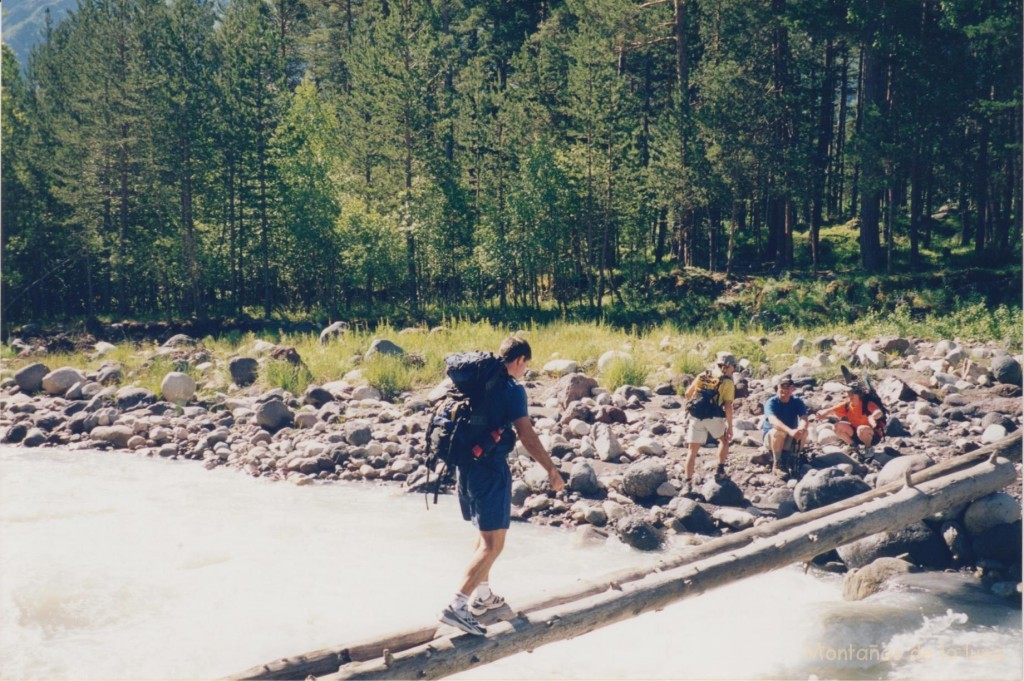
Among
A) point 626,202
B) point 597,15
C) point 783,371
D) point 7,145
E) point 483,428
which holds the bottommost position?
point 783,371

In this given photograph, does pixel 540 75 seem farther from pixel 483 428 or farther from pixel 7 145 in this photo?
pixel 483 428

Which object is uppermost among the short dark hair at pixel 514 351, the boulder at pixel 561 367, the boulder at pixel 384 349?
the short dark hair at pixel 514 351

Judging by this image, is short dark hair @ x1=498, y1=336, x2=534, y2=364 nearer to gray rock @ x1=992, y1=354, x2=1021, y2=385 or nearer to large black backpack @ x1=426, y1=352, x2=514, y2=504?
large black backpack @ x1=426, y1=352, x2=514, y2=504

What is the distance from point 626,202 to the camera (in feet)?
94.1

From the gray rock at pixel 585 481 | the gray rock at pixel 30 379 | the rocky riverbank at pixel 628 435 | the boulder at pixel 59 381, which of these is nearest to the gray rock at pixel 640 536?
the rocky riverbank at pixel 628 435

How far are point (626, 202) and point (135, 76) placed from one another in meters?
18.0

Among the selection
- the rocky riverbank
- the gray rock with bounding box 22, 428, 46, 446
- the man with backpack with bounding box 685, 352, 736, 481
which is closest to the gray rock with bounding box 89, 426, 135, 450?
the rocky riverbank

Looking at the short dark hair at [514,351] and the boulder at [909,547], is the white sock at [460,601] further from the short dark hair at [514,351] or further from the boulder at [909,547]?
the boulder at [909,547]

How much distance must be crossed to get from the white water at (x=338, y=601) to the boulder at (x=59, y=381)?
22.0 feet

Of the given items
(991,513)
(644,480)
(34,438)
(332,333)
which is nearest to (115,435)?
(34,438)

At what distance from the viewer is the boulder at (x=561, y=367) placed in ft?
53.2

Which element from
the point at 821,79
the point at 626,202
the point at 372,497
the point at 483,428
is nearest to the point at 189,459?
the point at 372,497

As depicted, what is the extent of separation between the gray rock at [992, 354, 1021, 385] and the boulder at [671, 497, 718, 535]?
A: 6638 millimetres

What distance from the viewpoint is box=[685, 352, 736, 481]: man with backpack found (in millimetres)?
9672
